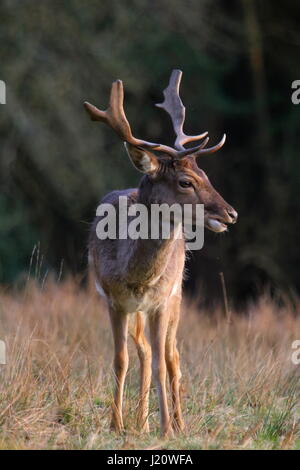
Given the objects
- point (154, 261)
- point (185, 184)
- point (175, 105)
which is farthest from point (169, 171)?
point (175, 105)

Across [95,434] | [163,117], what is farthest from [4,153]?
[95,434]

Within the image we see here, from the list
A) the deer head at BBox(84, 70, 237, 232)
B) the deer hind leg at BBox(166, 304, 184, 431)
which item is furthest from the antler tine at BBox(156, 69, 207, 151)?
the deer hind leg at BBox(166, 304, 184, 431)

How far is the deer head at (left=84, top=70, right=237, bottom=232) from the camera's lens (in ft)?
21.7

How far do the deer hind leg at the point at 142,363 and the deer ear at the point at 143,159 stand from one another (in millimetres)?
1082

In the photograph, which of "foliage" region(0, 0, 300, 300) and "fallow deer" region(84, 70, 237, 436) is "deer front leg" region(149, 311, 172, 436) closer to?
"fallow deer" region(84, 70, 237, 436)

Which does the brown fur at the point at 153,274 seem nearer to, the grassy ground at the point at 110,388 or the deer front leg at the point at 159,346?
the deer front leg at the point at 159,346

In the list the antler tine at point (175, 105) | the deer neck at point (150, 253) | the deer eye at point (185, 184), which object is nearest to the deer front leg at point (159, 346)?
the deer neck at point (150, 253)

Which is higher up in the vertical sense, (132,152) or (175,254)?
(132,152)

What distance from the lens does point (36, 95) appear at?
51.6 feet

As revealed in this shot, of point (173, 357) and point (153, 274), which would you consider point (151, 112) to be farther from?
point (153, 274)

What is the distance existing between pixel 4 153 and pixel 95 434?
34.0ft

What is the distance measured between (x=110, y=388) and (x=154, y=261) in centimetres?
110

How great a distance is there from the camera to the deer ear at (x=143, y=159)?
6.75 meters

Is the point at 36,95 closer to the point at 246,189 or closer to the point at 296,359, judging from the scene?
the point at 246,189
